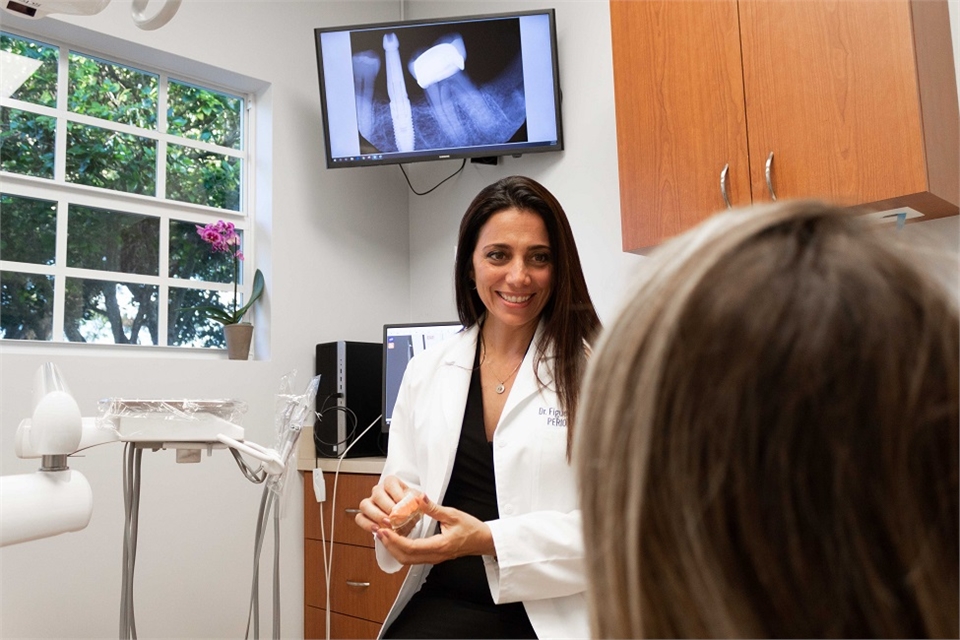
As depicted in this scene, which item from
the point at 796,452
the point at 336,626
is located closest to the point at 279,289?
the point at 336,626

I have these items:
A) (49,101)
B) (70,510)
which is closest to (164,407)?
(70,510)

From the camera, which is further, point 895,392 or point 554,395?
point 554,395

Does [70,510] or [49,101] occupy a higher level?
[49,101]

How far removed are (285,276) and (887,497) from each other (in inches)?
106

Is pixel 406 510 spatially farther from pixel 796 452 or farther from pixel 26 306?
pixel 26 306

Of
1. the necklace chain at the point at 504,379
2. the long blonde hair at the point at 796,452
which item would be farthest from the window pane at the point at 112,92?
the long blonde hair at the point at 796,452

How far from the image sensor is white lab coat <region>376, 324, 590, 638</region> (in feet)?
4.30

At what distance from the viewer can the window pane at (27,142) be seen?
2.39 m

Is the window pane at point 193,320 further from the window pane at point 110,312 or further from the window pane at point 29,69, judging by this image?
the window pane at point 29,69

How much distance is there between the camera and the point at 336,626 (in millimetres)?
2547

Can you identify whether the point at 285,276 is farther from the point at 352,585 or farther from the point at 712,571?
the point at 712,571

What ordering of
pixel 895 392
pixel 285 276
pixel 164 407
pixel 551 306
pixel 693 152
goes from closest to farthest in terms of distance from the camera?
pixel 895 392 < pixel 164 407 < pixel 551 306 < pixel 693 152 < pixel 285 276

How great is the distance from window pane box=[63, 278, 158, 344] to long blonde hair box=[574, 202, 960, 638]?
253 cm

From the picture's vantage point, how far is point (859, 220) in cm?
38
